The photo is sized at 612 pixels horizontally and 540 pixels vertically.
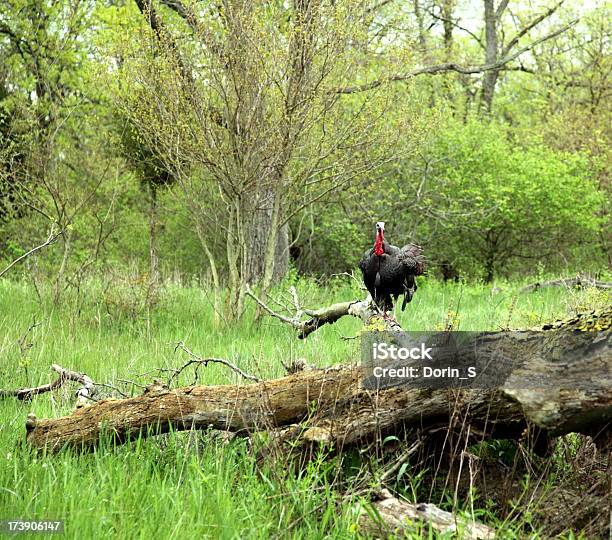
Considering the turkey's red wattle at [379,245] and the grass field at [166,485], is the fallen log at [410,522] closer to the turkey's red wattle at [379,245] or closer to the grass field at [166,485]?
the grass field at [166,485]

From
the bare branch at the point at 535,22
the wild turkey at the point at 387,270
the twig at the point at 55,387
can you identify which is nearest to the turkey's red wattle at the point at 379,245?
the wild turkey at the point at 387,270

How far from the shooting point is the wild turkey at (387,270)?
637cm

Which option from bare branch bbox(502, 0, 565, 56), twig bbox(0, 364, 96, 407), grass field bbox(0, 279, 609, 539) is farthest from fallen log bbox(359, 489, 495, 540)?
bare branch bbox(502, 0, 565, 56)

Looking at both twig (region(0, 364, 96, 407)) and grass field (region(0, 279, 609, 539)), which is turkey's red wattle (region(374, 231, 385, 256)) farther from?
twig (region(0, 364, 96, 407))

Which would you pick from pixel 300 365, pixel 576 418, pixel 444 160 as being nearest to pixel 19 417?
pixel 300 365

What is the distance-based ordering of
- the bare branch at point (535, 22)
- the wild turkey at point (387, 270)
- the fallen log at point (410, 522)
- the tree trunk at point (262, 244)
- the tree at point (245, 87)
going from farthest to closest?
the bare branch at point (535, 22) → the tree trunk at point (262, 244) → the tree at point (245, 87) → the wild turkey at point (387, 270) → the fallen log at point (410, 522)

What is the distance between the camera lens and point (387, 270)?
6.38 meters

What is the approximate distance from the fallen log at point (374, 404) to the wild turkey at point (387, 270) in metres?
2.89

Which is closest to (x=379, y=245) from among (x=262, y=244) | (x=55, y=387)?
(x=55, y=387)

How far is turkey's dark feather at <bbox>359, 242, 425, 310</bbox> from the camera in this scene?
20.9 ft

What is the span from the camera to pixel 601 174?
16031mm

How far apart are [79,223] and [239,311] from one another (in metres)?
7.48

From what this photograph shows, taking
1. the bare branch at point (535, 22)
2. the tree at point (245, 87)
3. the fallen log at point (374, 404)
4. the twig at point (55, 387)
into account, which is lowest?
the twig at point (55, 387)

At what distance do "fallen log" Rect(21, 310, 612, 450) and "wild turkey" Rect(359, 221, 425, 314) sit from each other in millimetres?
2895
